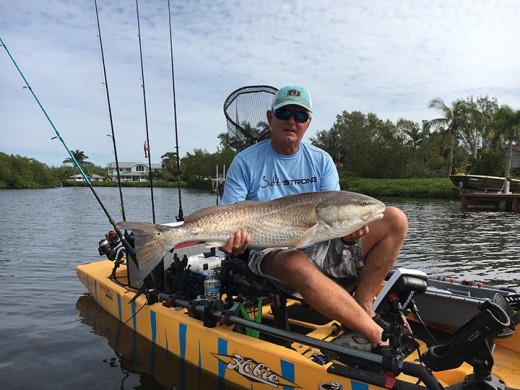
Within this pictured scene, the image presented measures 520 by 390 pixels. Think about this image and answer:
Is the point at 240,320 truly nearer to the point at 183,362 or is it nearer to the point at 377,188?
the point at 183,362

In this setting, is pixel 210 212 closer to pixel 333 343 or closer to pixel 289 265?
pixel 289 265

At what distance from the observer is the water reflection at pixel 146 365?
4.18 metres

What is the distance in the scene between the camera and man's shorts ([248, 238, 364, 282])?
134 inches

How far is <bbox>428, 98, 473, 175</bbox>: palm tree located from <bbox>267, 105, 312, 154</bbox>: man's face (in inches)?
1831

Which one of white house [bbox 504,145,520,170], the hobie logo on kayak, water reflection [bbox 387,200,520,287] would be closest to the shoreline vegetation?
white house [bbox 504,145,520,170]

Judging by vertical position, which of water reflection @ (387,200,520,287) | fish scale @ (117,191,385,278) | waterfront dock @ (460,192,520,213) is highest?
fish scale @ (117,191,385,278)

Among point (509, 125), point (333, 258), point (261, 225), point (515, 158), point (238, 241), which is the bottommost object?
point (333, 258)

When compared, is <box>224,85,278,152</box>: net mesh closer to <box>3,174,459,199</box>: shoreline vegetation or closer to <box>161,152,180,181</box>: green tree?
<box>3,174,459,199</box>: shoreline vegetation

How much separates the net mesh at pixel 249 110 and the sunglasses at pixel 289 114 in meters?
1.39

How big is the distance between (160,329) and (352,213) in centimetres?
280

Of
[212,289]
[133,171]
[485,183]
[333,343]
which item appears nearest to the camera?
[333,343]

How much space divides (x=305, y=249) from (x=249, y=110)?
2218 mm

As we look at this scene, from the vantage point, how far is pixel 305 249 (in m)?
3.42

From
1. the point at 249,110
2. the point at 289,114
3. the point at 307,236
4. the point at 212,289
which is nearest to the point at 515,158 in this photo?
the point at 249,110
